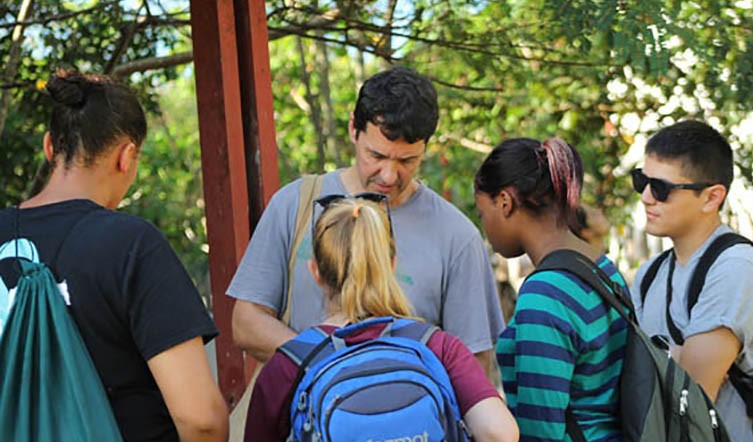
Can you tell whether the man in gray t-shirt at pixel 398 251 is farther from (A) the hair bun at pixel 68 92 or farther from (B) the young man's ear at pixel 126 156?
(A) the hair bun at pixel 68 92

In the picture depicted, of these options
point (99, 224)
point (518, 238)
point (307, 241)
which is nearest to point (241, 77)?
point (307, 241)

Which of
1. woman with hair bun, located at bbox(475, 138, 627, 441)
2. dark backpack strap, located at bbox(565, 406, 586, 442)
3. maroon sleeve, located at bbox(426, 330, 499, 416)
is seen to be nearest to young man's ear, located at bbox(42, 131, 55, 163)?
maroon sleeve, located at bbox(426, 330, 499, 416)

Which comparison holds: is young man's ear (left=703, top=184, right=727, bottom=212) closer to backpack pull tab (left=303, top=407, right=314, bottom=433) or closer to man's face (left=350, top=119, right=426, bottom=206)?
man's face (left=350, top=119, right=426, bottom=206)

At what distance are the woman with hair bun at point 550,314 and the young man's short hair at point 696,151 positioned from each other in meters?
0.58

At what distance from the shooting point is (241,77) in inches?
157

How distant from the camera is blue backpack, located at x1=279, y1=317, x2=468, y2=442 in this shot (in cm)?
209

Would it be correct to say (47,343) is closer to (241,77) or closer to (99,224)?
(99,224)

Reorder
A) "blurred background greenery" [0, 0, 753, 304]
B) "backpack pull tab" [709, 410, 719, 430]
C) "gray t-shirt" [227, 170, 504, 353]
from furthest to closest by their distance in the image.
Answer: "blurred background greenery" [0, 0, 753, 304]
"gray t-shirt" [227, 170, 504, 353]
"backpack pull tab" [709, 410, 719, 430]

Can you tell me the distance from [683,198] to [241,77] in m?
1.69

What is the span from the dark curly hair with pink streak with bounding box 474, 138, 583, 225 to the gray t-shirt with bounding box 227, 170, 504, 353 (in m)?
0.22

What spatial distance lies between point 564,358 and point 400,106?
0.82m

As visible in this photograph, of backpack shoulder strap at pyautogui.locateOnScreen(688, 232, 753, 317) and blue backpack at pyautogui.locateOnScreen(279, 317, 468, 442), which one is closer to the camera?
blue backpack at pyautogui.locateOnScreen(279, 317, 468, 442)

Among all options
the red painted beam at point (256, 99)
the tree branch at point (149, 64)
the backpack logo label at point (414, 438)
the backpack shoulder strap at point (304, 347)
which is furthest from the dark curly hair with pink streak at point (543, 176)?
the tree branch at point (149, 64)

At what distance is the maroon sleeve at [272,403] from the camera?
2268mm
